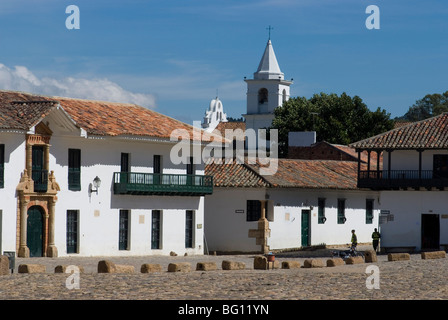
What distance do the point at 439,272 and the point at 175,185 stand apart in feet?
57.3

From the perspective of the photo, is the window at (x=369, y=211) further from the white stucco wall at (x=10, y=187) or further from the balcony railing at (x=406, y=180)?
the white stucco wall at (x=10, y=187)

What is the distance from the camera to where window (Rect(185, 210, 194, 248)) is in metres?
46.3

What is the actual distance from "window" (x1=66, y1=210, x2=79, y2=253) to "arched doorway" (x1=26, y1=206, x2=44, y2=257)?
1.41 metres

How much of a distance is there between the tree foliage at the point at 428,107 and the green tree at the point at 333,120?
112ft

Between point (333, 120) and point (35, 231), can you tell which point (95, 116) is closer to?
point (35, 231)

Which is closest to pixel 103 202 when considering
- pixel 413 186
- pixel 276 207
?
pixel 276 207

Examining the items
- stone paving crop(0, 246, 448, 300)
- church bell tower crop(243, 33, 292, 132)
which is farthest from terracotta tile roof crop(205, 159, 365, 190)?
church bell tower crop(243, 33, 292, 132)

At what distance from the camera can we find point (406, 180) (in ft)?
154

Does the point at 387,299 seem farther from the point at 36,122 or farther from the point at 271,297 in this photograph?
the point at 36,122

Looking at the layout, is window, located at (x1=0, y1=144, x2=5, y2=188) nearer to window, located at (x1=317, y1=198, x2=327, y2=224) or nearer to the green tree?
window, located at (x1=317, y1=198, x2=327, y2=224)

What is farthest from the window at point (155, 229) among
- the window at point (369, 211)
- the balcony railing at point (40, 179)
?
the window at point (369, 211)

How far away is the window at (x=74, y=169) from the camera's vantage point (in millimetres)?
40562

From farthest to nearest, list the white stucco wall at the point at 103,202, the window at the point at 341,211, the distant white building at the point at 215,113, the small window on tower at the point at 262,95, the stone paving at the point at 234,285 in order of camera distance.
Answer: the distant white building at the point at 215,113 → the small window on tower at the point at 262,95 → the window at the point at 341,211 → the white stucco wall at the point at 103,202 → the stone paving at the point at 234,285
